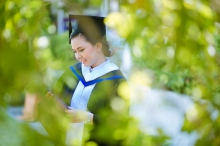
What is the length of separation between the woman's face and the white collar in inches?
0.8

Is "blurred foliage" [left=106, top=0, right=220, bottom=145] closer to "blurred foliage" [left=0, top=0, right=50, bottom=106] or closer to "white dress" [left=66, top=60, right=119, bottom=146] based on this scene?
"blurred foliage" [left=0, top=0, right=50, bottom=106]

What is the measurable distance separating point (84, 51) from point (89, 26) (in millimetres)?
96

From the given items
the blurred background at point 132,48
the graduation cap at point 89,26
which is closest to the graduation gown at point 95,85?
the graduation cap at point 89,26

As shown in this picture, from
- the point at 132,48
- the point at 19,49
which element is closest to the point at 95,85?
the point at 132,48

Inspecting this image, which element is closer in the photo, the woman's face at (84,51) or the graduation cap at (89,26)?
the graduation cap at (89,26)

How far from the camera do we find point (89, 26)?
132 cm

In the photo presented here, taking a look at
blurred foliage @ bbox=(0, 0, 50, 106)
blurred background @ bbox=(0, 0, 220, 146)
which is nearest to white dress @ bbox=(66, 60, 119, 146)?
blurred background @ bbox=(0, 0, 220, 146)

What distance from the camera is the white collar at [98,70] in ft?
4.47

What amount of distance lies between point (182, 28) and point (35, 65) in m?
0.32

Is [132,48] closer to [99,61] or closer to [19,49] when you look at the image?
[19,49]

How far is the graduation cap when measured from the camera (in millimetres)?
1189

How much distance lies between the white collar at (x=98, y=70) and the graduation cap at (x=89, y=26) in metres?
0.13

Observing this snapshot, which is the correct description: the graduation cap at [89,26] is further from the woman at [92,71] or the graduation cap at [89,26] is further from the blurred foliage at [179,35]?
the blurred foliage at [179,35]

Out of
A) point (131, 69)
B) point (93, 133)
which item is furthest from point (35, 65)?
point (131, 69)
